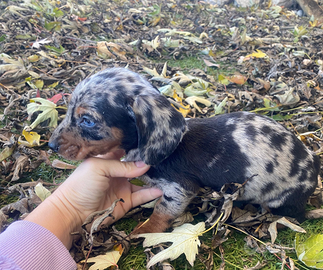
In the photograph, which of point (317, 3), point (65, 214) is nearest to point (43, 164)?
point (65, 214)

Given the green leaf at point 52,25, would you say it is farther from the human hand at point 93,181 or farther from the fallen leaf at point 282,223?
the fallen leaf at point 282,223

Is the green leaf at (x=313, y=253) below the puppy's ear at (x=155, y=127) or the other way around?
below

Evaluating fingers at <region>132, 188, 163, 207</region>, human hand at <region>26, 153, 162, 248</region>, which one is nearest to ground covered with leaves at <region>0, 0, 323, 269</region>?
fingers at <region>132, 188, 163, 207</region>

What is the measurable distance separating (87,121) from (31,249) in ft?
3.75

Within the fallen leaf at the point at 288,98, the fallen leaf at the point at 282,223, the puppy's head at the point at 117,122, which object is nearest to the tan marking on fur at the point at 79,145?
the puppy's head at the point at 117,122

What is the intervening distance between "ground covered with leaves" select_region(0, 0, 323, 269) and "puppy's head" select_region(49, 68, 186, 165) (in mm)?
701

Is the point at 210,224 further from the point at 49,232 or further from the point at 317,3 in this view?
the point at 317,3

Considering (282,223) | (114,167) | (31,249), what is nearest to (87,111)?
(114,167)

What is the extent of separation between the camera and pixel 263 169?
2.59 m

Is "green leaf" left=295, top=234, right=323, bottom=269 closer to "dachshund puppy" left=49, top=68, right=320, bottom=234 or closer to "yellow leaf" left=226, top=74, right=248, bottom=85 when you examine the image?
"dachshund puppy" left=49, top=68, right=320, bottom=234

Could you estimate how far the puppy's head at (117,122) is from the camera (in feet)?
7.86

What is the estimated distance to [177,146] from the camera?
265cm

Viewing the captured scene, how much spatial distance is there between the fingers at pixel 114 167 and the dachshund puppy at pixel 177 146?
0.30ft

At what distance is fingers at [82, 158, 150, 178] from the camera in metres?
2.48
